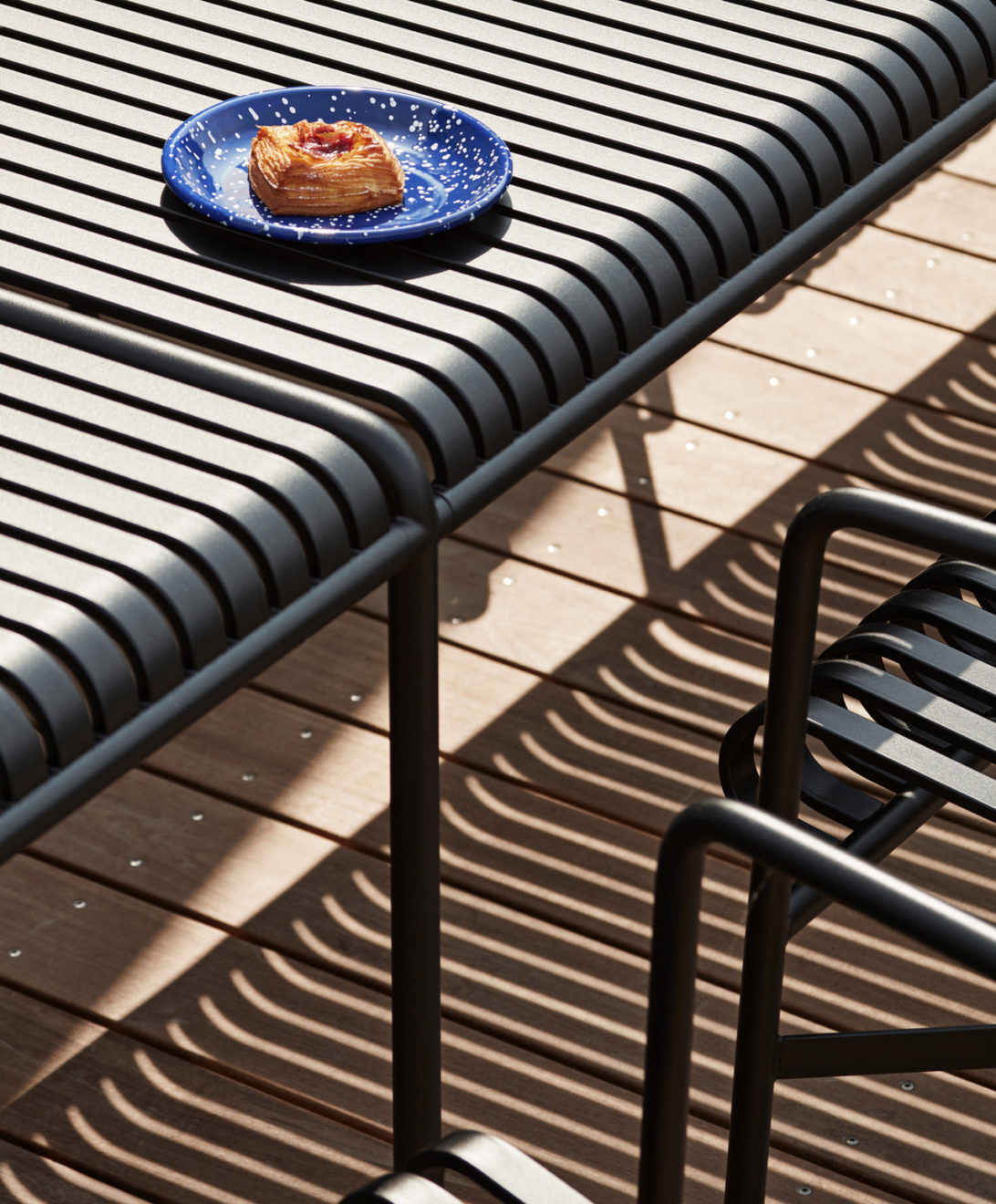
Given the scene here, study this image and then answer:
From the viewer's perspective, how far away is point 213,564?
3.92ft

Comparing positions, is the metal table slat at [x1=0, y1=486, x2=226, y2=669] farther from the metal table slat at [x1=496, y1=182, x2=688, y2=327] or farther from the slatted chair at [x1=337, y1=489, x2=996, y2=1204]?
the metal table slat at [x1=496, y1=182, x2=688, y2=327]

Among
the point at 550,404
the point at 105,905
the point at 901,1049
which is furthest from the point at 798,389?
the point at 901,1049

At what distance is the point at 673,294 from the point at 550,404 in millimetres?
157

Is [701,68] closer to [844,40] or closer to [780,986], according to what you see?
[844,40]

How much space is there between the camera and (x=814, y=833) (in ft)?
4.61

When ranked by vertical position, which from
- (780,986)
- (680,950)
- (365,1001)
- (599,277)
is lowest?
(365,1001)

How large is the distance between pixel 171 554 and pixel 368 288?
34cm

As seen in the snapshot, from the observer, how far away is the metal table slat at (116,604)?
45.1 inches

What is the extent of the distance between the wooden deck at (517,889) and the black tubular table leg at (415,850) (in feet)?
0.93

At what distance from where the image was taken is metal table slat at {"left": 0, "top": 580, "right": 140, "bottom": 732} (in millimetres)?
1120

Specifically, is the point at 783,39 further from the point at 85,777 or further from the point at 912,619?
the point at 85,777

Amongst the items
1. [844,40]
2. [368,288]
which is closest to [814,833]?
[368,288]

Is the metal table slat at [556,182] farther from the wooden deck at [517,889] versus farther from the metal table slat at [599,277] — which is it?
the wooden deck at [517,889]

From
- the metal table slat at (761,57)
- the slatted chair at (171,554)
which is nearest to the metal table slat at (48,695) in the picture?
the slatted chair at (171,554)
